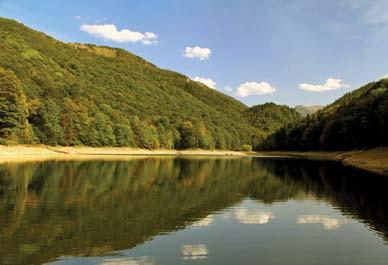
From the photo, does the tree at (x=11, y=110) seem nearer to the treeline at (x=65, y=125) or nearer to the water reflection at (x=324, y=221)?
the treeline at (x=65, y=125)

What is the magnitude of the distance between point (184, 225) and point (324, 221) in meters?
9.06

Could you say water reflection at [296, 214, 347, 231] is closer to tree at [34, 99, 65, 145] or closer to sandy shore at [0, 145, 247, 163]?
sandy shore at [0, 145, 247, 163]

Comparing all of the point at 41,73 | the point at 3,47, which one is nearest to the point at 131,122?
the point at 41,73

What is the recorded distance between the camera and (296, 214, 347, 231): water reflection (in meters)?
24.7

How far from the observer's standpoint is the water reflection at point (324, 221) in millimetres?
24719

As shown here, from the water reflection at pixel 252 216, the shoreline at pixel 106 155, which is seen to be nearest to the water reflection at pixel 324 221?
the water reflection at pixel 252 216

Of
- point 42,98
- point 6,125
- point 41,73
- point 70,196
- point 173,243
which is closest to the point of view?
point 173,243

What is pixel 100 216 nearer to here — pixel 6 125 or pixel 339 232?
pixel 339 232

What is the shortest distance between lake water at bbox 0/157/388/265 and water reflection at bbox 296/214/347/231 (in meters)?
0.06

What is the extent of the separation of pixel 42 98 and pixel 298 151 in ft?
360

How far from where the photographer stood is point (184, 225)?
911 inches

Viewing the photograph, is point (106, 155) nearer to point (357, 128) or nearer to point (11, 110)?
point (11, 110)

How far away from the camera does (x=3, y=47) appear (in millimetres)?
172375

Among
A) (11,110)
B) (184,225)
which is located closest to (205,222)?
(184,225)
